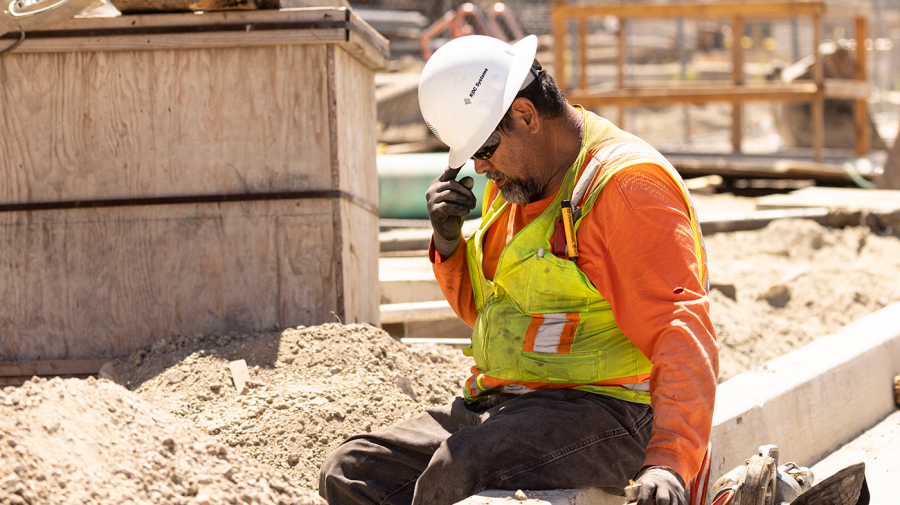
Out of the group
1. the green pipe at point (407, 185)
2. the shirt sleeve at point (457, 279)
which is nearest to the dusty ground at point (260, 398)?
the shirt sleeve at point (457, 279)

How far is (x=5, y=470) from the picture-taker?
2.33 m

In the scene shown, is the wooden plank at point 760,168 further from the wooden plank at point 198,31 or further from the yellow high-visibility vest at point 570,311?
the yellow high-visibility vest at point 570,311

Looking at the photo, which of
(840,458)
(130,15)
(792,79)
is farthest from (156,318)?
(792,79)

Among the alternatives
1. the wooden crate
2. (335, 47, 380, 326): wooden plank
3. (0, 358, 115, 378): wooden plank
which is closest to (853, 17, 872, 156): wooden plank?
(335, 47, 380, 326): wooden plank

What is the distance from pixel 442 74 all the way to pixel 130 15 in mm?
2327

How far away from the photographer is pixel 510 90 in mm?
2973

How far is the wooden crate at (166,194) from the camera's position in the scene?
4652mm

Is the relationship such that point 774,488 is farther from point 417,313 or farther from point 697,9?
point 697,9

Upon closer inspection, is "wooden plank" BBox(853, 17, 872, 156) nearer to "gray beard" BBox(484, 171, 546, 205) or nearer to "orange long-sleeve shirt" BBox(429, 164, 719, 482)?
"gray beard" BBox(484, 171, 546, 205)

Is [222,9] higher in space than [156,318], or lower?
higher

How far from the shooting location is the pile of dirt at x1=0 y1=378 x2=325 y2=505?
235 cm

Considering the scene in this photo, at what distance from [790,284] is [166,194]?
5.24 metres

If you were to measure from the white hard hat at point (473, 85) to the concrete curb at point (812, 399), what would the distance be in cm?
138

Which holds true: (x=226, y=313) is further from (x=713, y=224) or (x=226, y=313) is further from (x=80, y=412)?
(x=713, y=224)
